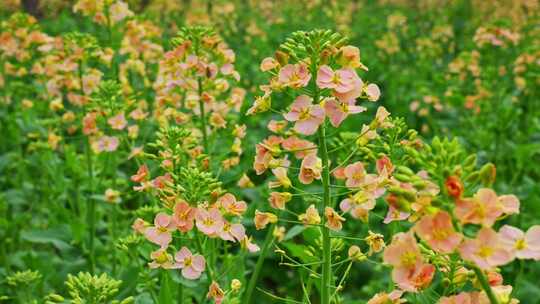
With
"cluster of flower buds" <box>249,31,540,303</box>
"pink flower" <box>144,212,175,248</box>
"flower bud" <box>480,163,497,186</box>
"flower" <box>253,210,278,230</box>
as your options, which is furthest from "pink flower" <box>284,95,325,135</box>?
"flower bud" <box>480,163,497,186</box>

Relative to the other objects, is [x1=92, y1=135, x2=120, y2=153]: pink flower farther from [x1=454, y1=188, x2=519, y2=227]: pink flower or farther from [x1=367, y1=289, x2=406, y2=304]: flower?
[x1=454, y1=188, x2=519, y2=227]: pink flower

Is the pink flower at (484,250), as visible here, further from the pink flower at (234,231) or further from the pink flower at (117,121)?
the pink flower at (117,121)

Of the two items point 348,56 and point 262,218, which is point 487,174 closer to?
point 348,56

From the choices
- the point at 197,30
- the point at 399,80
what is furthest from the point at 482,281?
the point at 399,80

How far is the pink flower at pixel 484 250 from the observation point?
1.37 metres

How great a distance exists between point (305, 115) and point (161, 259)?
61 cm

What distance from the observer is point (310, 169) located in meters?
1.97

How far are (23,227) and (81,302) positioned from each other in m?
2.65

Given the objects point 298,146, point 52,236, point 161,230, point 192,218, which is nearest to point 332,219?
point 298,146

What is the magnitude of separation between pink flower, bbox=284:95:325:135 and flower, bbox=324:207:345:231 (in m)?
0.22

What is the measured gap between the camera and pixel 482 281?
1.47 metres

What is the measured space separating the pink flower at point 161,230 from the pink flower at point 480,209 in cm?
95

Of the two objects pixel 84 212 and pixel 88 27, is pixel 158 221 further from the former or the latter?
pixel 88 27

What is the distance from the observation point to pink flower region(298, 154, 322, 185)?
6.45 feet
